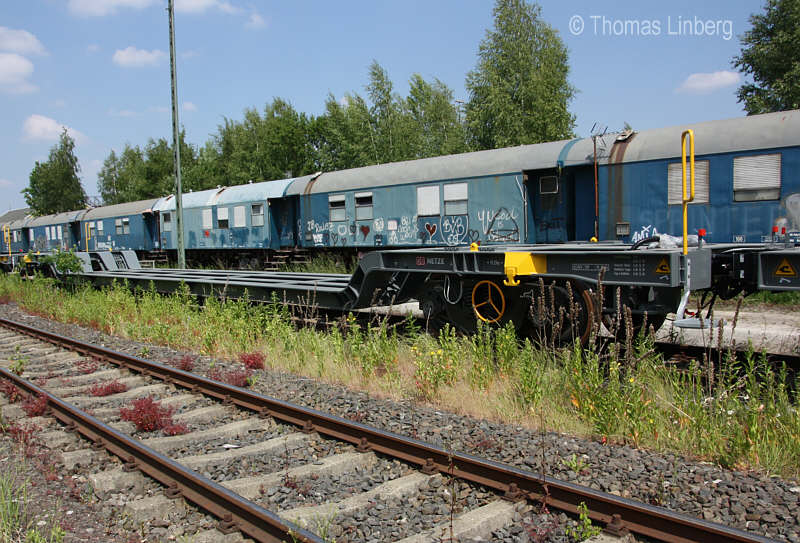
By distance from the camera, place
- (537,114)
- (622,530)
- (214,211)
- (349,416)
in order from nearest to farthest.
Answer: (622,530), (349,416), (214,211), (537,114)

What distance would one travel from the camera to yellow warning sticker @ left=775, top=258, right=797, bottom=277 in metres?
5.31

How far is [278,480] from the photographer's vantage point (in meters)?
4.03

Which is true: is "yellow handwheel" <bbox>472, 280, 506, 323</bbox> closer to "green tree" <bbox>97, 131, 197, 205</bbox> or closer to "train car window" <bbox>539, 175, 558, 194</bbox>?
"train car window" <bbox>539, 175, 558, 194</bbox>

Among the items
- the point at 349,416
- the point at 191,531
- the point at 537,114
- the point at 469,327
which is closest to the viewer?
the point at 191,531

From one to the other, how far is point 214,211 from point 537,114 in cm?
1893

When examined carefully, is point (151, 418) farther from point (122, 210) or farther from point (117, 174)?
point (117, 174)

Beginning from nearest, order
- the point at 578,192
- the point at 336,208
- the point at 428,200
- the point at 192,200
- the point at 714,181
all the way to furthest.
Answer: the point at 714,181 < the point at 578,192 < the point at 428,200 < the point at 336,208 < the point at 192,200

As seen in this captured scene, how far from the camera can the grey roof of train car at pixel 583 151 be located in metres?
10.7

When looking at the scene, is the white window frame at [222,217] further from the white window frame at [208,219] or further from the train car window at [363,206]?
the train car window at [363,206]

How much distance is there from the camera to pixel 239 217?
2236 cm

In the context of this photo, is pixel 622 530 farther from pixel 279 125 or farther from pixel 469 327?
pixel 279 125

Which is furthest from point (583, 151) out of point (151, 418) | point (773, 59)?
point (773, 59)

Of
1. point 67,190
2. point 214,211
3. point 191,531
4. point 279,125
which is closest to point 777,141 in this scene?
point 191,531

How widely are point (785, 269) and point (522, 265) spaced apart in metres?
2.47
